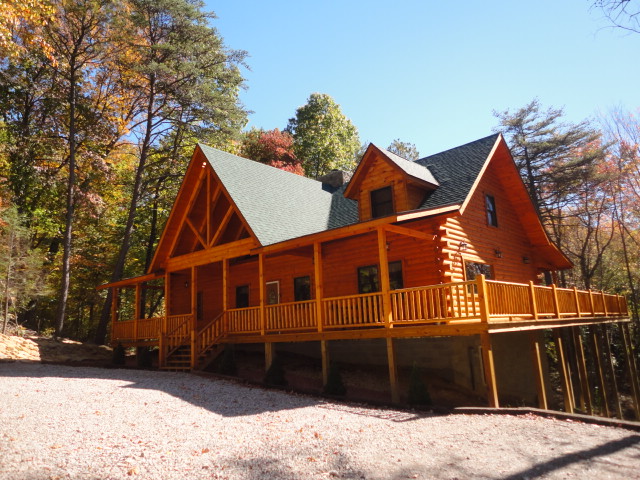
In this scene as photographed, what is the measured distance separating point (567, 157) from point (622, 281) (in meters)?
10.6

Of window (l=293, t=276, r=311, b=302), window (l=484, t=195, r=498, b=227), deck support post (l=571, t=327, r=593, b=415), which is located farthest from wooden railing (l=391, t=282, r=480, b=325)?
deck support post (l=571, t=327, r=593, b=415)

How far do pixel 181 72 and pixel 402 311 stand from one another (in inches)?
816

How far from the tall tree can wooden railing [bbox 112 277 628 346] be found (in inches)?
413

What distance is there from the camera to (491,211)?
56.9ft

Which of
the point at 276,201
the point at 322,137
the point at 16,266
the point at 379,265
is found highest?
the point at 322,137

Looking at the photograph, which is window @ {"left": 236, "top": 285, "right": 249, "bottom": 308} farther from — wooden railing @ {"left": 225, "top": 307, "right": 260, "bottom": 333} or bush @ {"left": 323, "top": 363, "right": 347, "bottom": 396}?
bush @ {"left": 323, "top": 363, "right": 347, "bottom": 396}

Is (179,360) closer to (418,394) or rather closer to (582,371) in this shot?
(418,394)

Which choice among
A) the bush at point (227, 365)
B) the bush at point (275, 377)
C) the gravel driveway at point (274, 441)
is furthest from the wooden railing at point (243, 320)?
the gravel driveway at point (274, 441)

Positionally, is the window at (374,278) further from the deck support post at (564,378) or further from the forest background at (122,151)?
the forest background at (122,151)

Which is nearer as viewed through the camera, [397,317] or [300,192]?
[397,317]

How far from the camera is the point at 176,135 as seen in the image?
31.3m

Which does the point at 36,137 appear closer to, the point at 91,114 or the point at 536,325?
the point at 91,114

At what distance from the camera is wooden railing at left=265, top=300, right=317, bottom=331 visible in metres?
13.7

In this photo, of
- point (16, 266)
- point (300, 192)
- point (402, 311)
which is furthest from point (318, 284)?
point (16, 266)
